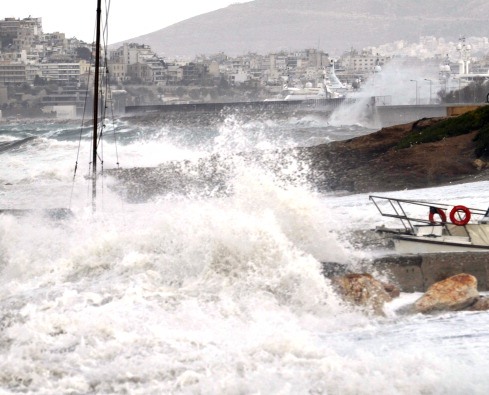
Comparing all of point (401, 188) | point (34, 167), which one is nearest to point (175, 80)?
point (34, 167)

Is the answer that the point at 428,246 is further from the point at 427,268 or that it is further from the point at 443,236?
the point at 427,268

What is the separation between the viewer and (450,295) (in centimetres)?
1121

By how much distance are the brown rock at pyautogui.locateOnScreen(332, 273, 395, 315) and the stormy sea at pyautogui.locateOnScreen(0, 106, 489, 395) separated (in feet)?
0.42

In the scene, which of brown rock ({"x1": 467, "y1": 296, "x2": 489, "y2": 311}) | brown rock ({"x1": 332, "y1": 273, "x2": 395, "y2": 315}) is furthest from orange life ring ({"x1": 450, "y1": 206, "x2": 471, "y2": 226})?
brown rock ({"x1": 467, "y1": 296, "x2": 489, "y2": 311})

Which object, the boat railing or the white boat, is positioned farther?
the boat railing

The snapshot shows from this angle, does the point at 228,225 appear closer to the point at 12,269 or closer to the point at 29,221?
the point at 12,269

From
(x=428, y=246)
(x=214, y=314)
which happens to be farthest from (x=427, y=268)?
(x=214, y=314)

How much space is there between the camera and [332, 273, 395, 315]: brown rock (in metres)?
11.2

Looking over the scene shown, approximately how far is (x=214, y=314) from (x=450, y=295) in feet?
7.42

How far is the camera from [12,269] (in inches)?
560

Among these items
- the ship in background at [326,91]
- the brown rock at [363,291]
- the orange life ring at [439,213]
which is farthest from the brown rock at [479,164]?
the ship in background at [326,91]

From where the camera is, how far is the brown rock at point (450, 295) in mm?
11094

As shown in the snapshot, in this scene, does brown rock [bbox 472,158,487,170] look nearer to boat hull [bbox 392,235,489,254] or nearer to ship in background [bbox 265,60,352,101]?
boat hull [bbox 392,235,489,254]

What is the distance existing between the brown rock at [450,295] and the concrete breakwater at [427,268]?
0.81 m
